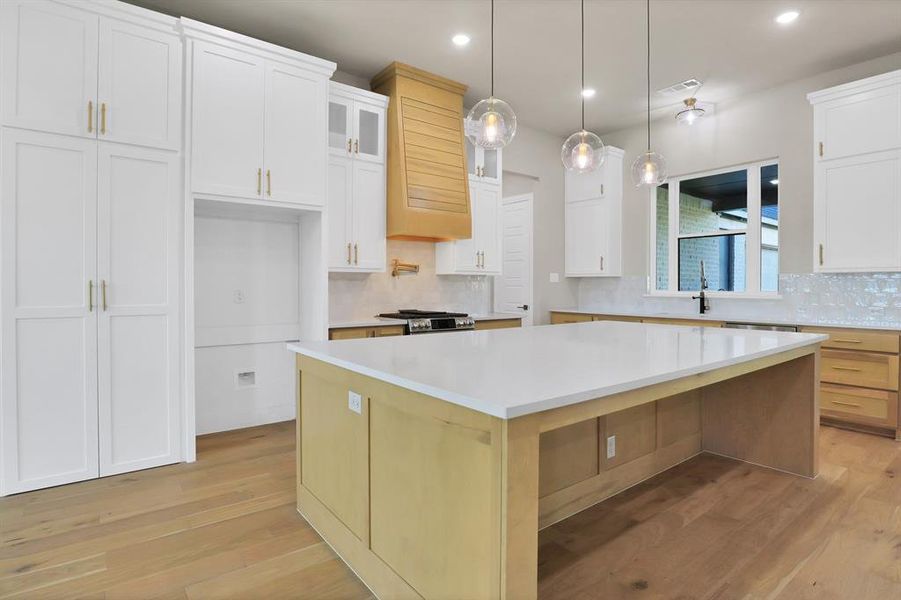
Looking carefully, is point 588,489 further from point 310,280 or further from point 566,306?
point 566,306

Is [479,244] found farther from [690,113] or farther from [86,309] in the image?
[86,309]

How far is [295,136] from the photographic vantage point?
349 centimetres

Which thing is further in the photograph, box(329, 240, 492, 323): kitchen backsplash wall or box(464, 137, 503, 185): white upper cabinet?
box(464, 137, 503, 185): white upper cabinet

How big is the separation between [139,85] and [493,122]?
2.15m

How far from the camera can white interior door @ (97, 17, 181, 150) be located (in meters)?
2.80

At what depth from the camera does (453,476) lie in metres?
1.36

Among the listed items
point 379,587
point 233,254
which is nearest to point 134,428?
point 233,254

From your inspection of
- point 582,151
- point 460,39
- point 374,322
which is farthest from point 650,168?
point 374,322

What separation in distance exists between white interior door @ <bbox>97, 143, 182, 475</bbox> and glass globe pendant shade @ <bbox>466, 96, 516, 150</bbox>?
1920 mm

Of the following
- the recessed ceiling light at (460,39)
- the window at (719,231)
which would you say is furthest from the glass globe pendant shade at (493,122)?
the window at (719,231)

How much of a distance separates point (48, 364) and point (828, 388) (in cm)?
544

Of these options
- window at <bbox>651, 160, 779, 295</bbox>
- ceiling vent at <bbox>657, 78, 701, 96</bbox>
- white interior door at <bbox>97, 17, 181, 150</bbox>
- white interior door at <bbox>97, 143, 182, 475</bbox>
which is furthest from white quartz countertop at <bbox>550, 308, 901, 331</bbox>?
white interior door at <bbox>97, 17, 181, 150</bbox>

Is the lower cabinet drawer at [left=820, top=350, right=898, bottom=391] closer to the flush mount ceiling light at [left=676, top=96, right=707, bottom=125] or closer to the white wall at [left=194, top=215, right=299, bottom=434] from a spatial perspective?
the flush mount ceiling light at [left=676, top=96, right=707, bottom=125]

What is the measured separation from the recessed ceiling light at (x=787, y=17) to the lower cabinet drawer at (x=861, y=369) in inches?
99.8
